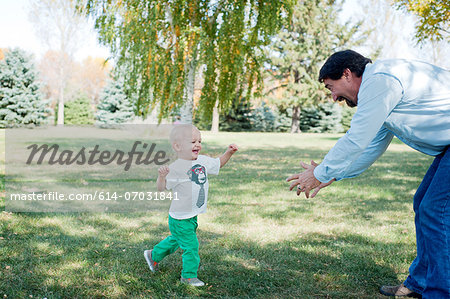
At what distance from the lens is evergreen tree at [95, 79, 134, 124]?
28984 millimetres

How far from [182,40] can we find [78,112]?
2970 centimetres

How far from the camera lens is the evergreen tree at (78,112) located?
35781 mm

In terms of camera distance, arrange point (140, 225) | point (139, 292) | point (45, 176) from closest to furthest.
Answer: point (139, 292)
point (140, 225)
point (45, 176)

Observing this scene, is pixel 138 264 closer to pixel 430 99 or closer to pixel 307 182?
pixel 307 182

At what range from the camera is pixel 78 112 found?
118 ft

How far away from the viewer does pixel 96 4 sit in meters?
9.55

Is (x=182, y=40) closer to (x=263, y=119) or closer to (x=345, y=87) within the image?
(x=345, y=87)

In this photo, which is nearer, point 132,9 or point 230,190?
point 230,190

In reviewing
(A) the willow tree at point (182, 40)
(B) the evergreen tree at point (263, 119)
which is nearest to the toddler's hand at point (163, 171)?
(A) the willow tree at point (182, 40)

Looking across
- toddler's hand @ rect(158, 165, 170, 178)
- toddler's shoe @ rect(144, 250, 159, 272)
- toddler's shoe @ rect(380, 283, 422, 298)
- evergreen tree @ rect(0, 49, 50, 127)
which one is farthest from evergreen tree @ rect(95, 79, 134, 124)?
toddler's shoe @ rect(380, 283, 422, 298)

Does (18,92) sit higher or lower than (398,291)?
higher

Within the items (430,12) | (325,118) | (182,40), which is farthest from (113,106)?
(430,12)

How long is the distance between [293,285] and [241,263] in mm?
565

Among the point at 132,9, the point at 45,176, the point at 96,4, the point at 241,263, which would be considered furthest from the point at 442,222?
the point at 96,4
